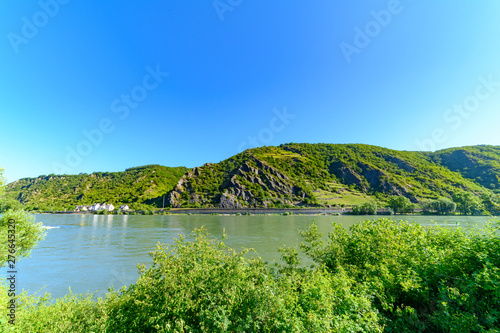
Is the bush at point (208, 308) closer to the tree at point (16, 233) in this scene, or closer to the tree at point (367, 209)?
the tree at point (16, 233)

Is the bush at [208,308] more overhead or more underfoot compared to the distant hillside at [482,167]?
more underfoot

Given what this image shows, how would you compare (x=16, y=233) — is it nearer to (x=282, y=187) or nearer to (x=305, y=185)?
(x=282, y=187)

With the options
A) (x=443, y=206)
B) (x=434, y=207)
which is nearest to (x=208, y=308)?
(x=434, y=207)

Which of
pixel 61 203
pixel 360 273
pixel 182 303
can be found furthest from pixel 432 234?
pixel 61 203

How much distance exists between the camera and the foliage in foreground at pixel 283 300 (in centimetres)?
510

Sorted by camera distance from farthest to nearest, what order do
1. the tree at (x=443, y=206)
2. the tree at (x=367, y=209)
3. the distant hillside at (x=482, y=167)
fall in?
1. the distant hillside at (x=482, y=167)
2. the tree at (x=367, y=209)
3. the tree at (x=443, y=206)

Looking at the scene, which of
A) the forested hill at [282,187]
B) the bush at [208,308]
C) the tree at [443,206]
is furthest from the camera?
the forested hill at [282,187]

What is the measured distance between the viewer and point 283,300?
530cm

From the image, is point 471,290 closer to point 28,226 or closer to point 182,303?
point 182,303

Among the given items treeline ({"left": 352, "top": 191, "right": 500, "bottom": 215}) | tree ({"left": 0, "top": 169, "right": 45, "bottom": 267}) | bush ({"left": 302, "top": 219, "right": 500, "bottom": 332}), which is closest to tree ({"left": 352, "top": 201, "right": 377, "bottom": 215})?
treeline ({"left": 352, "top": 191, "right": 500, "bottom": 215})

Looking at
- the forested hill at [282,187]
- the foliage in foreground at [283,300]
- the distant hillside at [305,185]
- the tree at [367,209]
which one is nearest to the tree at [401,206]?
the tree at [367,209]

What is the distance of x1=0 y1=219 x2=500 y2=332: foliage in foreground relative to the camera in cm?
510

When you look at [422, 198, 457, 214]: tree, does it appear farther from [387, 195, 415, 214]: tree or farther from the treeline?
[387, 195, 415, 214]: tree

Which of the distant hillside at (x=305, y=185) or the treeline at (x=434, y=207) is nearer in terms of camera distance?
the treeline at (x=434, y=207)
